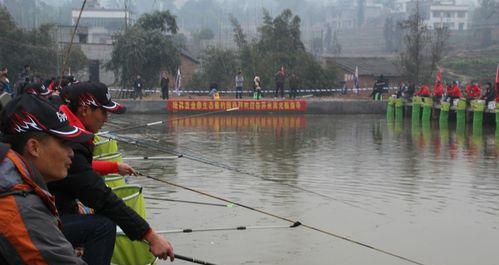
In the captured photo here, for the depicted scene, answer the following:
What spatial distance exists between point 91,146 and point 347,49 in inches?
3713

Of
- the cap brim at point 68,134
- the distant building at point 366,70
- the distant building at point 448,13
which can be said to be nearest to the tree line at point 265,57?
the distant building at point 366,70

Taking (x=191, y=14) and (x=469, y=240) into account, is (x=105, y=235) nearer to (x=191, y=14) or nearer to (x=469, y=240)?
(x=469, y=240)

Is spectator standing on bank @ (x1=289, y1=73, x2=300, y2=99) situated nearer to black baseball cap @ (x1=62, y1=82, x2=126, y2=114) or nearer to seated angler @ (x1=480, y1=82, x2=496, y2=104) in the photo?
seated angler @ (x1=480, y1=82, x2=496, y2=104)

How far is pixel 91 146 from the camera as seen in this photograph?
480 cm

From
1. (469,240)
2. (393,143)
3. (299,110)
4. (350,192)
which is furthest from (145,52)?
(469,240)

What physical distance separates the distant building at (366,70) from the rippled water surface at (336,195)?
24360 millimetres

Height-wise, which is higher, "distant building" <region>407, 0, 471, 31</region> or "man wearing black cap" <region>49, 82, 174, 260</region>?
"distant building" <region>407, 0, 471, 31</region>

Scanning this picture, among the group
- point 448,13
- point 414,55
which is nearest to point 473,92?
point 414,55

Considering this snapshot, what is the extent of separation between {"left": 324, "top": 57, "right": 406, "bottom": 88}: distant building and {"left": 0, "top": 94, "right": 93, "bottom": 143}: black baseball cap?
41.8m

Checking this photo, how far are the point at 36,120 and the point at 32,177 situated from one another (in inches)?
11.8

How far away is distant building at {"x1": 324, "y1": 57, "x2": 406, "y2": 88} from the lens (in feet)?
153

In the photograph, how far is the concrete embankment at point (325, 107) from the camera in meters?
32.8

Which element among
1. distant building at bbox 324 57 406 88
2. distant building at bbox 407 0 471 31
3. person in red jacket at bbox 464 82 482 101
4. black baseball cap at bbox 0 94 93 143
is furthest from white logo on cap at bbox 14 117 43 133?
distant building at bbox 407 0 471 31

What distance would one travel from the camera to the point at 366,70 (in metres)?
47.5
